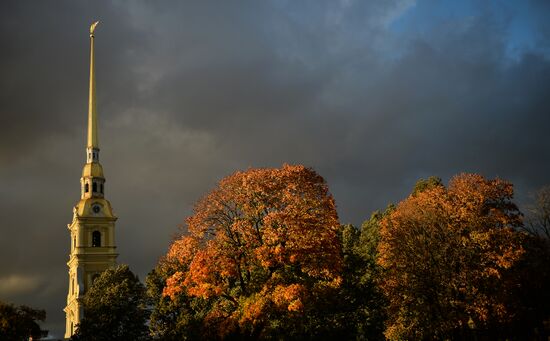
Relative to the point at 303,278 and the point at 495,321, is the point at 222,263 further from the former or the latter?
the point at 495,321

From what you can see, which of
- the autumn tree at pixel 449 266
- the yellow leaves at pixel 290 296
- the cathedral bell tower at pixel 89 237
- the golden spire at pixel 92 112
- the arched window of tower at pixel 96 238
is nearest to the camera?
the yellow leaves at pixel 290 296

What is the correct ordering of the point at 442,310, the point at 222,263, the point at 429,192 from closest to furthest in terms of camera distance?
the point at 222,263 < the point at 442,310 < the point at 429,192

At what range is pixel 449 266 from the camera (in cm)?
4544

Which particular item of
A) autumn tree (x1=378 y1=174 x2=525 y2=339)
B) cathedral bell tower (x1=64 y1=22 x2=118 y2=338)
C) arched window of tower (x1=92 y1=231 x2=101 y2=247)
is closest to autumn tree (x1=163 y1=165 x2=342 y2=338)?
autumn tree (x1=378 y1=174 x2=525 y2=339)

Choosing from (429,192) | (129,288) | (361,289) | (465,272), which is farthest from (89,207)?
(465,272)

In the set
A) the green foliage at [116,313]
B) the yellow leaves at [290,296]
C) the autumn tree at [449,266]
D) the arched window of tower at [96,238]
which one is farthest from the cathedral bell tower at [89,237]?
the yellow leaves at [290,296]

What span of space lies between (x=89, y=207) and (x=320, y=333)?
52.6m

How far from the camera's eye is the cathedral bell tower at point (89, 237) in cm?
9156

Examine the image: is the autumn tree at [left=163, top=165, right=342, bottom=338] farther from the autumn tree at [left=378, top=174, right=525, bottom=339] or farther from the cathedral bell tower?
the cathedral bell tower

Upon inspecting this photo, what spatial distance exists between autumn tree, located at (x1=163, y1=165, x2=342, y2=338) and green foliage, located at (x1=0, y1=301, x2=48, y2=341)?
14.1m

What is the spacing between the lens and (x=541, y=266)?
47406mm

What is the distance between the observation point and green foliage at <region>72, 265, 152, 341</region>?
196 ft

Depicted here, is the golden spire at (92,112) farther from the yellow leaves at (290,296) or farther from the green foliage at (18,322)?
the yellow leaves at (290,296)

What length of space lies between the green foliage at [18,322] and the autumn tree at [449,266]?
980 inches
